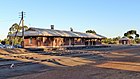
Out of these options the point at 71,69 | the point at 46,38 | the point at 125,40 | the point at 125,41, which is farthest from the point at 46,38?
the point at 125,41

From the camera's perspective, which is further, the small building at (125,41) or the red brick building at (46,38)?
the small building at (125,41)

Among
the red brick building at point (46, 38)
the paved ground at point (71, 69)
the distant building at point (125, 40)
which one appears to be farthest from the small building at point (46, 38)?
the distant building at point (125, 40)

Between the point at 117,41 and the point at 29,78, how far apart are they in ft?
368

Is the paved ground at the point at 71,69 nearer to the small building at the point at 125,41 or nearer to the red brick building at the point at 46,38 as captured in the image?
the red brick building at the point at 46,38

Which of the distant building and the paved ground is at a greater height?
the distant building

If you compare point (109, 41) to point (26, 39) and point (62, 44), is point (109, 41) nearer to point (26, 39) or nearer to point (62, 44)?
point (62, 44)

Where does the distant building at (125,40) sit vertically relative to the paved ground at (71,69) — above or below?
above

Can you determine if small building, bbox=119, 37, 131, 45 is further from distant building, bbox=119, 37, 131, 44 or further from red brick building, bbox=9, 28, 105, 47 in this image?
red brick building, bbox=9, 28, 105, 47

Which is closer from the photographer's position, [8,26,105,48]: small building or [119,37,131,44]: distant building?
[8,26,105,48]: small building

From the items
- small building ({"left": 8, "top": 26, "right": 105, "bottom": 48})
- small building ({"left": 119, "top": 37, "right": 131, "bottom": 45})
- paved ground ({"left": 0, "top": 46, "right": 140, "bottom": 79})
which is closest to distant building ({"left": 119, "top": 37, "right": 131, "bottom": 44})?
small building ({"left": 119, "top": 37, "right": 131, "bottom": 45})

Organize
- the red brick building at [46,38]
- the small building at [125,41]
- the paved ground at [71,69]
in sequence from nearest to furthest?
the paved ground at [71,69] < the red brick building at [46,38] < the small building at [125,41]

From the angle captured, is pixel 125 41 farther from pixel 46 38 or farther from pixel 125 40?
pixel 46 38

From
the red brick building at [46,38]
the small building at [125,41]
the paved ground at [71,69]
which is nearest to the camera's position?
the paved ground at [71,69]

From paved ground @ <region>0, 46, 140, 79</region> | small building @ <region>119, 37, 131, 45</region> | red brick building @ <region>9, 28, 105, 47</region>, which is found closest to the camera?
paved ground @ <region>0, 46, 140, 79</region>
